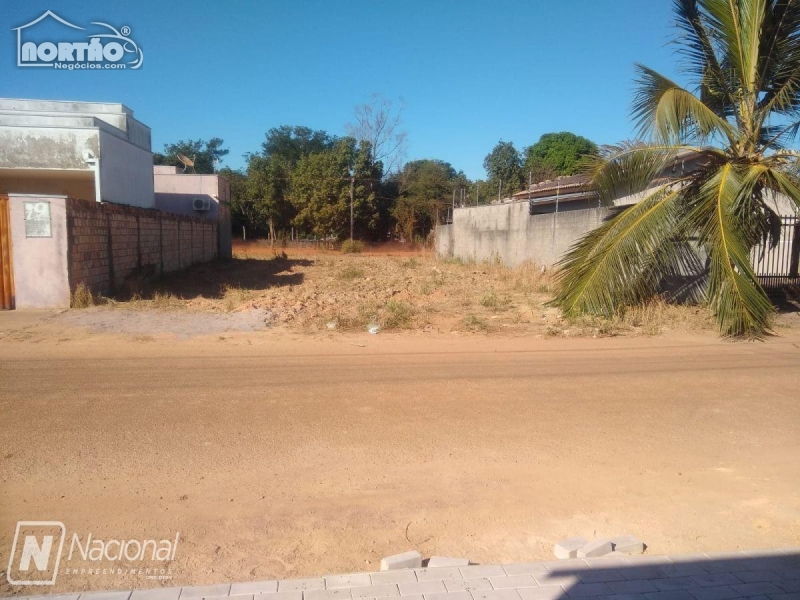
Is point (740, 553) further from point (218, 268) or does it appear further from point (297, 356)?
point (218, 268)

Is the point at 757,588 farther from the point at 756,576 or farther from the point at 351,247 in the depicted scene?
the point at 351,247

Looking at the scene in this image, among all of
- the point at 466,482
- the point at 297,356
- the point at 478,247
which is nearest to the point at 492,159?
the point at 478,247

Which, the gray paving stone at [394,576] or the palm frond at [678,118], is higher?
the palm frond at [678,118]

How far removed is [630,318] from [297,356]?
20.9 feet

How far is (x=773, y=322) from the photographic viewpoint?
436 inches

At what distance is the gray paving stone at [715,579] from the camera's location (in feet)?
10.4

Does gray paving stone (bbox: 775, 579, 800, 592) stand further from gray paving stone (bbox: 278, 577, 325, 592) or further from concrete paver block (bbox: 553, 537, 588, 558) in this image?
gray paving stone (bbox: 278, 577, 325, 592)

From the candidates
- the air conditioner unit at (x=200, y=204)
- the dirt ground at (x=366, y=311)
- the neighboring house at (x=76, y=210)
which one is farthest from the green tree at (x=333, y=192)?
the dirt ground at (x=366, y=311)

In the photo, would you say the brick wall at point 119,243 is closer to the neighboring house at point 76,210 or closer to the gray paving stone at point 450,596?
the neighboring house at point 76,210

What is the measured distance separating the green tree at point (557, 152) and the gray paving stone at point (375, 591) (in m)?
47.3

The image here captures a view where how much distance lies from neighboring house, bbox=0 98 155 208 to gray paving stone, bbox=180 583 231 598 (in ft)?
48.4

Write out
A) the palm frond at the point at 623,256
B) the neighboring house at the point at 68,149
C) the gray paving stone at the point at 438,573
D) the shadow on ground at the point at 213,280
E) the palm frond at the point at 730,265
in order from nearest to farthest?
1. the gray paving stone at the point at 438,573
2. the palm frond at the point at 730,265
3. the palm frond at the point at 623,256
4. the shadow on ground at the point at 213,280
5. the neighboring house at the point at 68,149

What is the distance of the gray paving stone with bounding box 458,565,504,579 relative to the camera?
3207mm

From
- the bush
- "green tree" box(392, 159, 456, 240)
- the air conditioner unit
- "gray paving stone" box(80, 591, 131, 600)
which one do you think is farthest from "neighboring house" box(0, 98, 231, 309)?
"green tree" box(392, 159, 456, 240)
